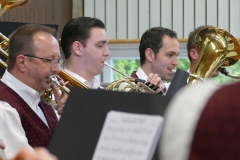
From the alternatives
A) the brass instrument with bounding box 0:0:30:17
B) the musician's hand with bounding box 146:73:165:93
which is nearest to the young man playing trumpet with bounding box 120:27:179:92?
the musician's hand with bounding box 146:73:165:93

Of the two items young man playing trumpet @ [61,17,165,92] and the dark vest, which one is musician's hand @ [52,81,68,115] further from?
young man playing trumpet @ [61,17,165,92]

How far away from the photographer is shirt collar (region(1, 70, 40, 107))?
8.04 ft

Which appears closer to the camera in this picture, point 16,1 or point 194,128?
point 194,128

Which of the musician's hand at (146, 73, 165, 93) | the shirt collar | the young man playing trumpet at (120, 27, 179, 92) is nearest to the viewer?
the shirt collar

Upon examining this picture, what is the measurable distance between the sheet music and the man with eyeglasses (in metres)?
1.28

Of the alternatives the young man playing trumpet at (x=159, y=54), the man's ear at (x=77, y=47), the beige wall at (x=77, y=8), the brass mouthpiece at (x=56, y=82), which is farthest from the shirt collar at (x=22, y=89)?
the beige wall at (x=77, y=8)

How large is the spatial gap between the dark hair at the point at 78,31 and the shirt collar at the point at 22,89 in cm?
92

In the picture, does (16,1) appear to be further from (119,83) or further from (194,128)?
(194,128)

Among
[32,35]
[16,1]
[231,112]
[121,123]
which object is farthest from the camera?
[16,1]

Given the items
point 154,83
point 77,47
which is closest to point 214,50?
point 154,83

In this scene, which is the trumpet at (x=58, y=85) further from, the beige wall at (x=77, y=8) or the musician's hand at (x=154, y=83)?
the beige wall at (x=77, y=8)

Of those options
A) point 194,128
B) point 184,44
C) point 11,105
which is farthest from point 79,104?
point 184,44

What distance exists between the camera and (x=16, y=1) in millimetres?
3127

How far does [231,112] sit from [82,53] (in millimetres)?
2961
